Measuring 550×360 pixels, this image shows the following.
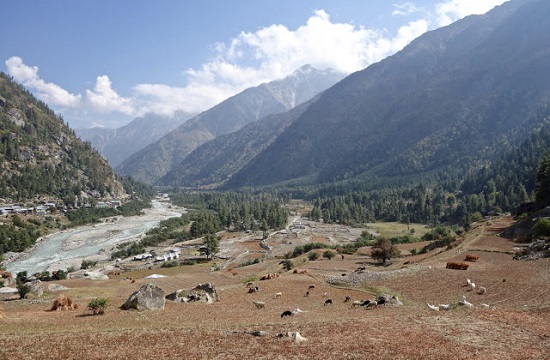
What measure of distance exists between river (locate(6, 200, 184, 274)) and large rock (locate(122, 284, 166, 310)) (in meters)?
90.2

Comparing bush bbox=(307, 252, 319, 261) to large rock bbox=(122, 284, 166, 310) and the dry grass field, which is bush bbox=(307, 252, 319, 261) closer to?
the dry grass field

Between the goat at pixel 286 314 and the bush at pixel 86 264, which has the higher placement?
the goat at pixel 286 314

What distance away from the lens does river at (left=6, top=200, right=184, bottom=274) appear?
119875 mm

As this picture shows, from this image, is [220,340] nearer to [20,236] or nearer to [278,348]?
[278,348]

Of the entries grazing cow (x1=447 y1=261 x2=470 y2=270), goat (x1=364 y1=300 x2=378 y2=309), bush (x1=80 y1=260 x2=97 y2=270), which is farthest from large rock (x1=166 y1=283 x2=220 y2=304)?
bush (x1=80 y1=260 x2=97 y2=270)

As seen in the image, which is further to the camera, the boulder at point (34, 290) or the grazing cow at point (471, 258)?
the grazing cow at point (471, 258)

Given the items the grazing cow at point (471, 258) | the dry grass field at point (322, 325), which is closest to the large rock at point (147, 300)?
the dry grass field at point (322, 325)

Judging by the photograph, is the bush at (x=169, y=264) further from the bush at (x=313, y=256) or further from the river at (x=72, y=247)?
the bush at (x=313, y=256)

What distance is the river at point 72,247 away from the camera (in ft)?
393

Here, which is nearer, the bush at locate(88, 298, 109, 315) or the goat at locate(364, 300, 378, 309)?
the bush at locate(88, 298, 109, 315)

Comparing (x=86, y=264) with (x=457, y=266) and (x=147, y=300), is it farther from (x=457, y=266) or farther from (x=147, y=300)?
(x=457, y=266)

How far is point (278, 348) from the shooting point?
22.7 meters

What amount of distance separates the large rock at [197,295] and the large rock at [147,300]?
4.96m

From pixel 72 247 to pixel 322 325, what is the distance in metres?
146
